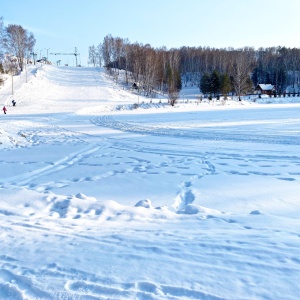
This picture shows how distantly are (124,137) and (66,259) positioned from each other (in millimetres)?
11724

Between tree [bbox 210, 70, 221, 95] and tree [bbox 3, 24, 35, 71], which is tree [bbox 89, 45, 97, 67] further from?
tree [bbox 210, 70, 221, 95]

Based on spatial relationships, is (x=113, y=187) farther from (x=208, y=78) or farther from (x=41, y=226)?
(x=208, y=78)

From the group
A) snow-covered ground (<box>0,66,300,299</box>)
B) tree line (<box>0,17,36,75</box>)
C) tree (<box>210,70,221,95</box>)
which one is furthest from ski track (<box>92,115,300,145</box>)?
tree line (<box>0,17,36,75</box>)

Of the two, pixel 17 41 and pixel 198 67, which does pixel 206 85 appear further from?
pixel 17 41

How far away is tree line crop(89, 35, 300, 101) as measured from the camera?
2501 inches

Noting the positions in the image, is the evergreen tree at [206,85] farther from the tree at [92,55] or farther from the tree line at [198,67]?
the tree at [92,55]

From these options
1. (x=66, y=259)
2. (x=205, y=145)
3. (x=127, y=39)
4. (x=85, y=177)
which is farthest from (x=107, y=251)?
(x=127, y=39)

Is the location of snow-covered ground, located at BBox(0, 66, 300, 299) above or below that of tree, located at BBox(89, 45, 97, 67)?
below

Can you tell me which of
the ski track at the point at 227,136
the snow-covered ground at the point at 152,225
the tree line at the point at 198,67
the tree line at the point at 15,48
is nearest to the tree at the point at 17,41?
the tree line at the point at 15,48

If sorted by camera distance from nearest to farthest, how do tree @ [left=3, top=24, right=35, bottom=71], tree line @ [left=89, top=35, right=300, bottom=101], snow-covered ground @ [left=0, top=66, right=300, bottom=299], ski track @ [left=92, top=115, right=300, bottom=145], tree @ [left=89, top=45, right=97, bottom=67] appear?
snow-covered ground @ [left=0, top=66, right=300, bottom=299] < ski track @ [left=92, top=115, right=300, bottom=145] < tree line @ [left=89, top=35, right=300, bottom=101] < tree @ [left=3, top=24, right=35, bottom=71] < tree @ [left=89, top=45, right=97, bottom=67]

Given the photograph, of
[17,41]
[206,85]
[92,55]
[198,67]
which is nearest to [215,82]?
[206,85]

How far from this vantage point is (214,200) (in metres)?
5.59

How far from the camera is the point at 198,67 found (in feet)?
312

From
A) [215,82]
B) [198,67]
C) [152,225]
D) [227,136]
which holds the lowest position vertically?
[152,225]
